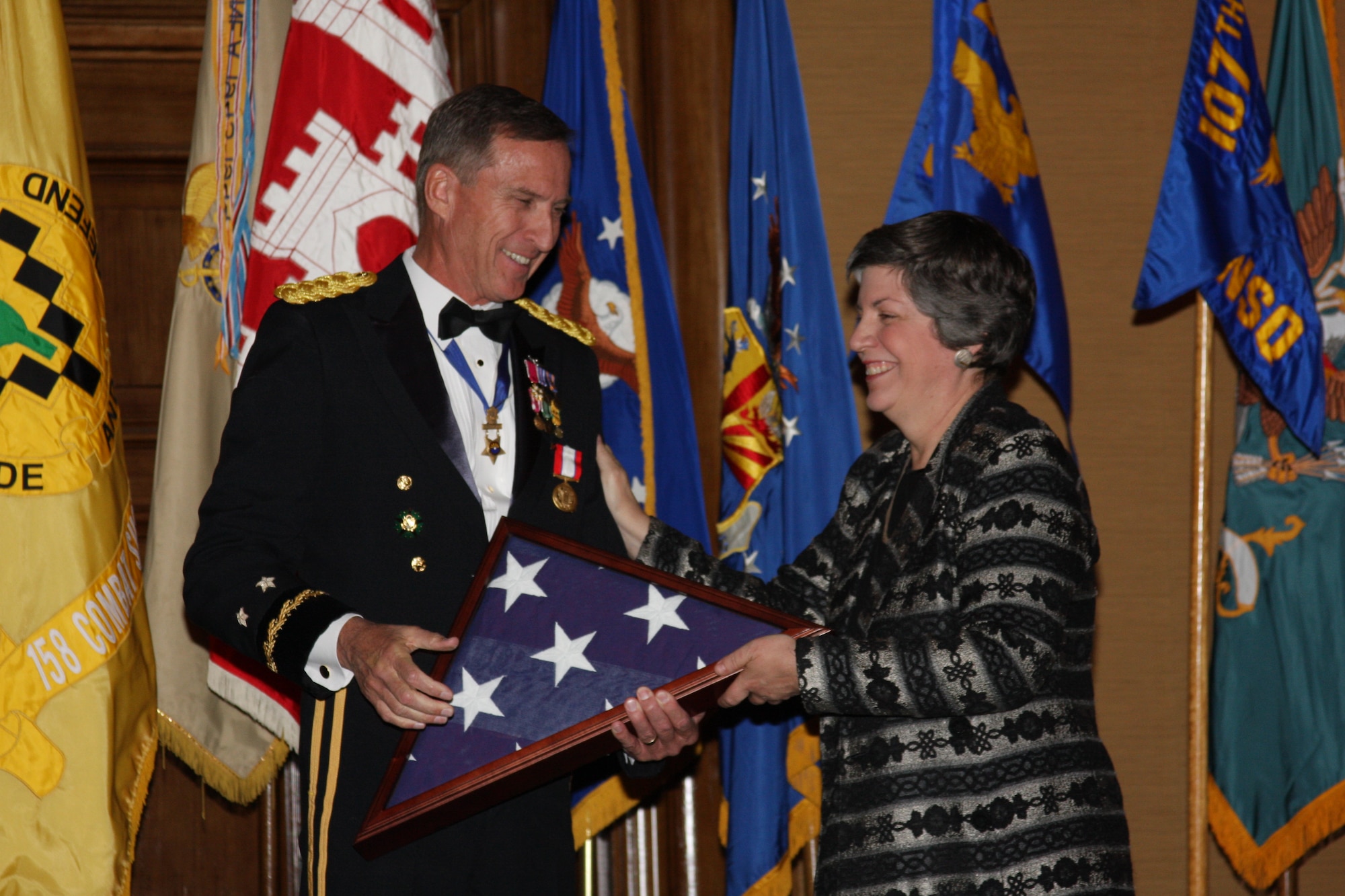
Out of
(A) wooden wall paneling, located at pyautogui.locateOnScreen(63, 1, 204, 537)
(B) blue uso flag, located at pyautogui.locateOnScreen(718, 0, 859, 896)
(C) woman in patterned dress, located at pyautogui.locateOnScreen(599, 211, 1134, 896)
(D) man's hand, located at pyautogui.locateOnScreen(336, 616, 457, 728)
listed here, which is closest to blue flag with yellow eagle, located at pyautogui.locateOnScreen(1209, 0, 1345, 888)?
(B) blue uso flag, located at pyautogui.locateOnScreen(718, 0, 859, 896)

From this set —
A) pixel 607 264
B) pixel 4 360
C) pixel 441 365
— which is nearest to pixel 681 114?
pixel 607 264

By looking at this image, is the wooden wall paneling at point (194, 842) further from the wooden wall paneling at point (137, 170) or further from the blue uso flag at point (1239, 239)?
the blue uso flag at point (1239, 239)

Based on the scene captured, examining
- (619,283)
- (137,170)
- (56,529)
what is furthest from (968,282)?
(137,170)

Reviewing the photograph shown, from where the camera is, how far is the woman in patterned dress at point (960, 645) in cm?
197

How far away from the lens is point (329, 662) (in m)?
1.87

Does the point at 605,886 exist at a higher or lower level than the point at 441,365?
lower

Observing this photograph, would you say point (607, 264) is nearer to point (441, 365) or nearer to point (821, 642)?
point (441, 365)

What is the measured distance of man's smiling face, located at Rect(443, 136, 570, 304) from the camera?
7.42ft

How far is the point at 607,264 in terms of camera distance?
3162mm

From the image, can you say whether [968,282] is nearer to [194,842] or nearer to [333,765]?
[333,765]

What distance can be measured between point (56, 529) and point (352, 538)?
0.84m

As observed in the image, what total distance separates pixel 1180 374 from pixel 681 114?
1735mm

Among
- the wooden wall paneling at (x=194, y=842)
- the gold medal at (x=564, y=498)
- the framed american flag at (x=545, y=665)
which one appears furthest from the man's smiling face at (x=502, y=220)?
the wooden wall paneling at (x=194, y=842)

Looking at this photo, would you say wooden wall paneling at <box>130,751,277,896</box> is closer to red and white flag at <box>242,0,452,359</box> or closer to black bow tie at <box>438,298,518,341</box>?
red and white flag at <box>242,0,452,359</box>
